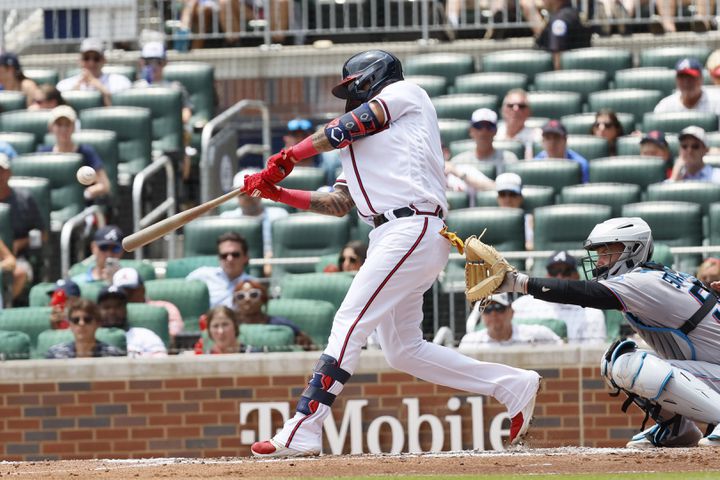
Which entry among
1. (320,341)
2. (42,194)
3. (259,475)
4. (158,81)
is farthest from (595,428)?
(158,81)

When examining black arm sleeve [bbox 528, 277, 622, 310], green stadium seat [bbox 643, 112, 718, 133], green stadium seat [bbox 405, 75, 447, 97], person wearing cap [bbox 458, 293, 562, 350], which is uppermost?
green stadium seat [bbox 405, 75, 447, 97]

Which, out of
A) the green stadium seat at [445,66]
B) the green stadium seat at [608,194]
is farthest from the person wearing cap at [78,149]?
the green stadium seat at [608,194]

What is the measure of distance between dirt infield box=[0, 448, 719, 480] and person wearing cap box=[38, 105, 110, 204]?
485 centimetres

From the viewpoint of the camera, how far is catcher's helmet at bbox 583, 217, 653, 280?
22.0 feet

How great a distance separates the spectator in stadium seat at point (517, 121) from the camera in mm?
11664

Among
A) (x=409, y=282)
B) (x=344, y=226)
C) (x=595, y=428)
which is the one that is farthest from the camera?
(x=344, y=226)

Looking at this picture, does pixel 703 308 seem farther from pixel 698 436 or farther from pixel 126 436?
pixel 126 436

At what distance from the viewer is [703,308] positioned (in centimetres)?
667

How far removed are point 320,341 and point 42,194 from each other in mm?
2920

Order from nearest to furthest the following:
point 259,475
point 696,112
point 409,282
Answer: point 259,475, point 409,282, point 696,112

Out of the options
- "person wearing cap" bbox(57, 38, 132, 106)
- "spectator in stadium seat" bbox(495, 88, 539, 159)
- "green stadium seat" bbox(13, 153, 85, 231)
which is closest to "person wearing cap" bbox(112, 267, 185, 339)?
"green stadium seat" bbox(13, 153, 85, 231)

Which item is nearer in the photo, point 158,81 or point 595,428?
point 595,428

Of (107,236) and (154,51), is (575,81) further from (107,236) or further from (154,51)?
(107,236)

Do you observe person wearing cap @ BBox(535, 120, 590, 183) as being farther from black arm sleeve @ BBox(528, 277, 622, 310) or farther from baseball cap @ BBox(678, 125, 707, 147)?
black arm sleeve @ BBox(528, 277, 622, 310)
